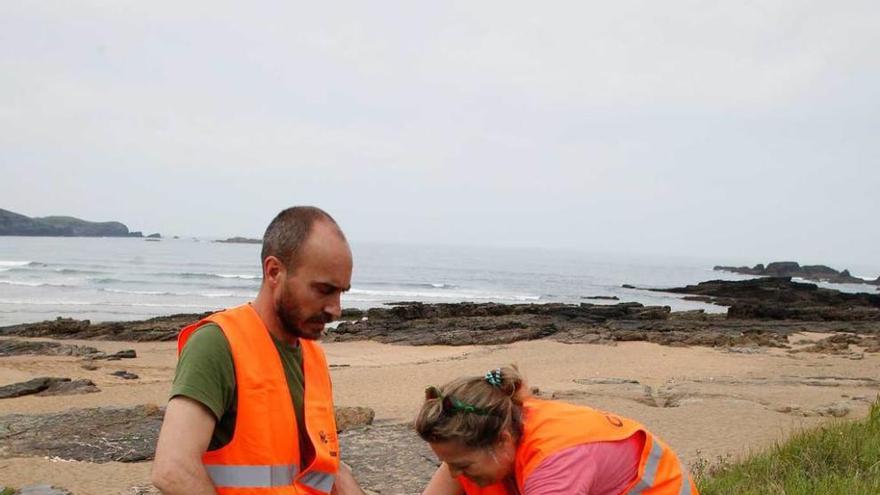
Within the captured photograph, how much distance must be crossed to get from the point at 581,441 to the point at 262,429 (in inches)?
43.0

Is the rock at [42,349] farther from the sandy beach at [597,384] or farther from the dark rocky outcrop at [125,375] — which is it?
the dark rocky outcrop at [125,375]

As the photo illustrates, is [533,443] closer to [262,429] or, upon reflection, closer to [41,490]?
[262,429]

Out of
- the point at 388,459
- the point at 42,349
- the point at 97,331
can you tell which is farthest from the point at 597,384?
the point at 97,331

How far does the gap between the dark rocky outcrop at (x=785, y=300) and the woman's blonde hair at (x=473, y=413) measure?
30.7 metres

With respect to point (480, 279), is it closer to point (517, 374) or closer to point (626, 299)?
point (626, 299)

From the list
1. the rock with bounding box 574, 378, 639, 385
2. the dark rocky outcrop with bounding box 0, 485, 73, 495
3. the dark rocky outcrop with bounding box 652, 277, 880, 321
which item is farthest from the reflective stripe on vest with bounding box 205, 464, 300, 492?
the dark rocky outcrop with bounding box 652, 277, 880, 321

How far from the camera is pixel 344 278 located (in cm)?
252

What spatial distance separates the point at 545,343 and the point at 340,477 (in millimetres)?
19491

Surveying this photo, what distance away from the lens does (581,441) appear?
8.86 feet

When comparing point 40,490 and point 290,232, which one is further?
point 40,490

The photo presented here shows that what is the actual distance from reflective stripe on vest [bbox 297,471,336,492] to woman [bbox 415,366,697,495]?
366 millimetres

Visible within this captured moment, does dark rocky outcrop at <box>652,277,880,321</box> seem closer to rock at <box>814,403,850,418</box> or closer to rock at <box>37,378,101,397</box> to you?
rock at <box>814,403,850,418</box>

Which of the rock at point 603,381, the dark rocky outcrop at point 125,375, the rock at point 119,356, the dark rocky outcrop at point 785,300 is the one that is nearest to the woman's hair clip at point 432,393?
the rock at point 603,381

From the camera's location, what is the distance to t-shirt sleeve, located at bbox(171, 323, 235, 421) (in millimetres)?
2230
